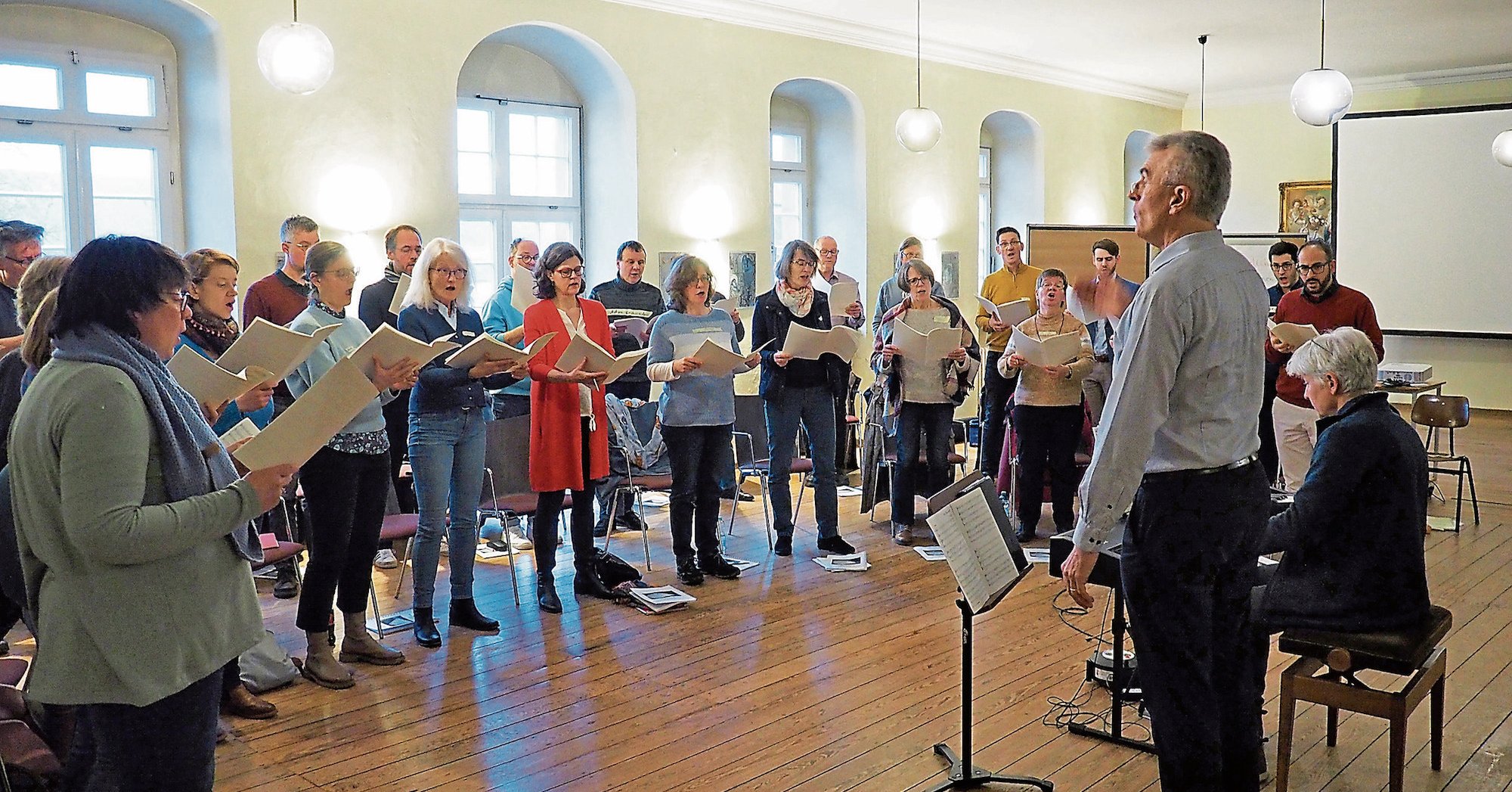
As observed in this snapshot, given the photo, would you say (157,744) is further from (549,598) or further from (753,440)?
(753,440)

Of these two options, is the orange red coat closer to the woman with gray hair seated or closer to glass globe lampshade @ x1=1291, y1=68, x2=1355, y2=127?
the woman with gray hair seated

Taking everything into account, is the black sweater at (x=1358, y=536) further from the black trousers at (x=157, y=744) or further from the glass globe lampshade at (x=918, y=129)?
the glass globe lampshade at (x=918, y=129)

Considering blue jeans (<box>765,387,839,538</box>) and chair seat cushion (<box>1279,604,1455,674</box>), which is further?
blue jeans (<box>765,387,839,538</box>)

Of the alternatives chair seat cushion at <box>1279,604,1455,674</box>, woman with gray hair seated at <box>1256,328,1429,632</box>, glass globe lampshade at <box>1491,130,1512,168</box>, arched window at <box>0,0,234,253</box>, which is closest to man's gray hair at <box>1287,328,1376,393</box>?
woman with gray hair seated at <box>1256,328,1429,632</box>

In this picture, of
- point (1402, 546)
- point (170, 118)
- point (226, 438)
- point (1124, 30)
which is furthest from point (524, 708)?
point (1124, 30)

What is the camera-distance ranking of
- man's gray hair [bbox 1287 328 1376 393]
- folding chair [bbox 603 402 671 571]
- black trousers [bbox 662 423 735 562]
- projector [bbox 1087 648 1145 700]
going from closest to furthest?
man's gray hair [bbox 1287 328 1376 393]
projector [bbox 1087 648 1145 700]
black trousers [bbox 662 423 735 562]
folding chair [bbox 603 402 671 571]

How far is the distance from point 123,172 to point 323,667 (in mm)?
3793

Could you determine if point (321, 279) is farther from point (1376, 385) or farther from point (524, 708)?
point (1376, 385)

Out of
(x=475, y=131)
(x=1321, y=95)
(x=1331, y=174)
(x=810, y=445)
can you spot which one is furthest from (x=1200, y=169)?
(x=1331, y=174)

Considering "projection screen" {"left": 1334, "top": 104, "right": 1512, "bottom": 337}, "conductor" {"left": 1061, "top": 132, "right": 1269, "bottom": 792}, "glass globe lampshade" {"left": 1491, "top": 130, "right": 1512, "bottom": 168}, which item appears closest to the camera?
"conductor" {"left": 1061, "top": 132, "right": 1269, "bottom": 792}

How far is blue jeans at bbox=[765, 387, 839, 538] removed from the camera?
19.0 ft

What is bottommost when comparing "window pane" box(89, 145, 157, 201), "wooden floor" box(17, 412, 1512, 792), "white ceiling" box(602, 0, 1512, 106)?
"wooden floor" box(17, 412, 1512, 792)

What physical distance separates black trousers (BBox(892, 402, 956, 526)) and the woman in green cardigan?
4.34 metres

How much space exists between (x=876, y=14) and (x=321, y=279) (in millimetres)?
6132
